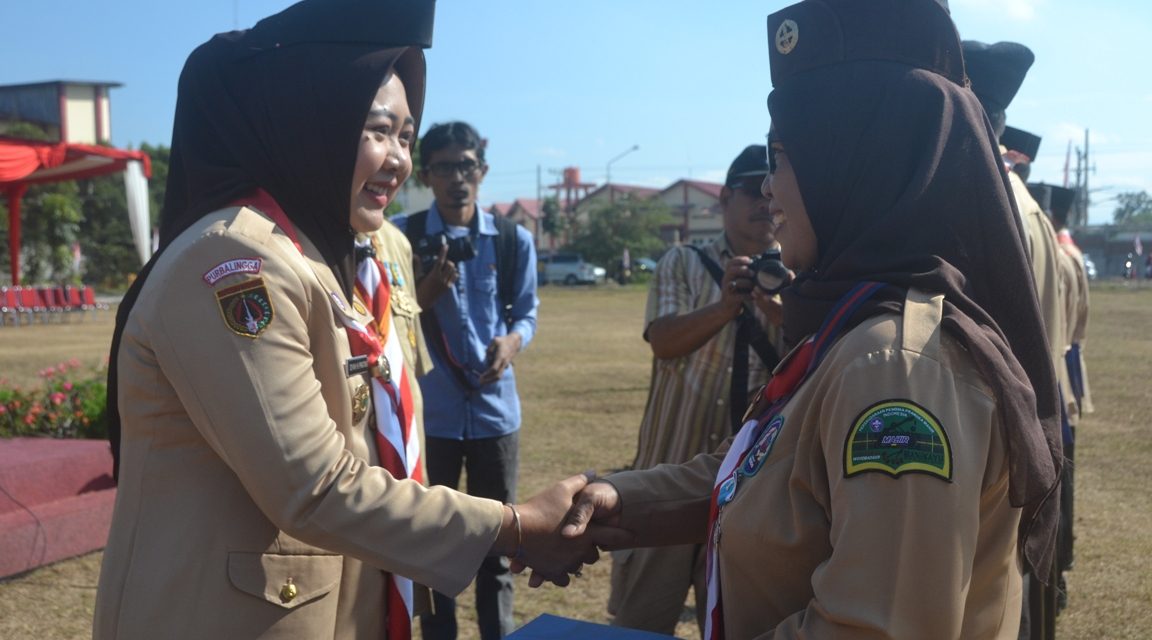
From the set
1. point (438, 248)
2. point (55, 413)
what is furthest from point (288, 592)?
point (55, 413)

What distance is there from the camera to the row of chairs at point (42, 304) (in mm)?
22797

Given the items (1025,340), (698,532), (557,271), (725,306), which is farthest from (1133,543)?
(557,271)

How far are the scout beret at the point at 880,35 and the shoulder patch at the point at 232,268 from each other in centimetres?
113

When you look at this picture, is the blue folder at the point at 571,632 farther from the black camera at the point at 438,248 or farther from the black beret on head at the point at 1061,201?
the black beret on head at the point at 1061,201

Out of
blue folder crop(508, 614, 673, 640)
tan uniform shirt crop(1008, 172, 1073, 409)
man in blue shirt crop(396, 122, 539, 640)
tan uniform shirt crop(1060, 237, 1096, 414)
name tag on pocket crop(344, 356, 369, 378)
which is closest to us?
blue folder crop(508, 614, 673, 640)

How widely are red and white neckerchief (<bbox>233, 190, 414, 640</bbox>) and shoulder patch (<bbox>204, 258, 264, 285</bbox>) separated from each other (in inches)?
7.6

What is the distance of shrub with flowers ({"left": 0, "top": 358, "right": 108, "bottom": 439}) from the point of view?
6316mm

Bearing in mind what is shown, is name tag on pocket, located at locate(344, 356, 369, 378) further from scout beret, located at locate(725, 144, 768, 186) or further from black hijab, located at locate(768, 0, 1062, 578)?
scout beret, located at locate(725, 144, 768, 186)

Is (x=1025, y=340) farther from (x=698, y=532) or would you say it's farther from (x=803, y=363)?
(x=698, y=532)

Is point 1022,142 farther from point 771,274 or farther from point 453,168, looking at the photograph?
point 453,168

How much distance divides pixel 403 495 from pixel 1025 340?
126cm

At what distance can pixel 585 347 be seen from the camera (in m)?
17.8

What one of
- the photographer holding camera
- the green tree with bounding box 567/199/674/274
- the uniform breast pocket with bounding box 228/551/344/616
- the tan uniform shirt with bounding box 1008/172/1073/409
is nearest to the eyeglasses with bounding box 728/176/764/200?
the photographer holding camera

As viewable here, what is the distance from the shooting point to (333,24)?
2258mm
